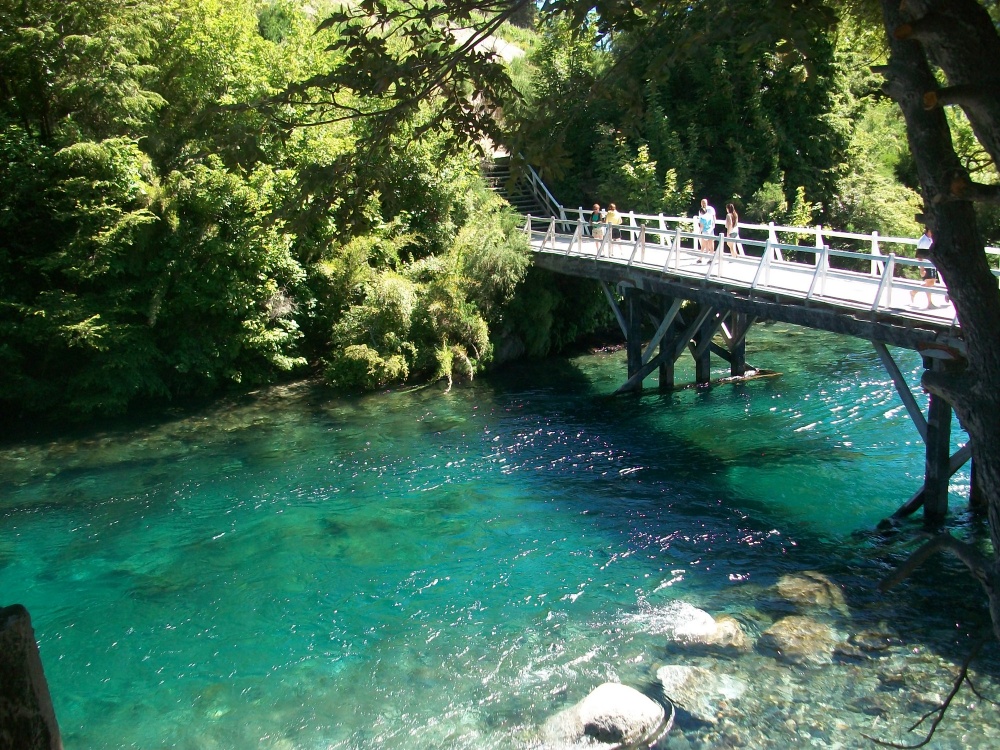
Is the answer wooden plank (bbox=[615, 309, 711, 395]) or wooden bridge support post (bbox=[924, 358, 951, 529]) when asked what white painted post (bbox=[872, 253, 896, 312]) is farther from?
wooden plank (bbox=[615, 309, 711, 395])

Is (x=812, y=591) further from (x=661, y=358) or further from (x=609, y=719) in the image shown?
(x=661, y=358)

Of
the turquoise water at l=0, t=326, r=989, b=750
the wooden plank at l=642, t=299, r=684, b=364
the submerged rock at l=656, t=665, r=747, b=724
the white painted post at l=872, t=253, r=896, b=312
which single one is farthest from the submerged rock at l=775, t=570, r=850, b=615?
the wooden plank at l=642, t=299, r=684, b=364

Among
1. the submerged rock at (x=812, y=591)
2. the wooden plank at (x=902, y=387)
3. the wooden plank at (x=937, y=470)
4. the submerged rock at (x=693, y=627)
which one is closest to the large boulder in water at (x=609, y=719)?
the submerged rock at (x=693, y=627)

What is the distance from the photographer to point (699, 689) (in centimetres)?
795

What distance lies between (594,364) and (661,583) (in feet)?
45.4

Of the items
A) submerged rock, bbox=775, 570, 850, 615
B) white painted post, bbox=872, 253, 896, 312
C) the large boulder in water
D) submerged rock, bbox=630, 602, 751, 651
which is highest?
white painted post, bbox=872, 253, 896, 312

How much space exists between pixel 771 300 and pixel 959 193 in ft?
37.4

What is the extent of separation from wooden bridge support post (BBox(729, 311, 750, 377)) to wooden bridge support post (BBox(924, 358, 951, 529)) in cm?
800

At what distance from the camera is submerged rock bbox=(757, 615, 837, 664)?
27.6 ft

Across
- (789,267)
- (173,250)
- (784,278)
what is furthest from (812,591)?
(173,250)

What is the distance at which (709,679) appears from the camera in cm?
810

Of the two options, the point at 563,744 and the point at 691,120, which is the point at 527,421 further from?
the point at 691,120

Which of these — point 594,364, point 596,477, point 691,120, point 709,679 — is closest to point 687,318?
point 594,364

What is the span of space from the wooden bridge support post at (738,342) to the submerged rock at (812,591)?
33.2 feet
